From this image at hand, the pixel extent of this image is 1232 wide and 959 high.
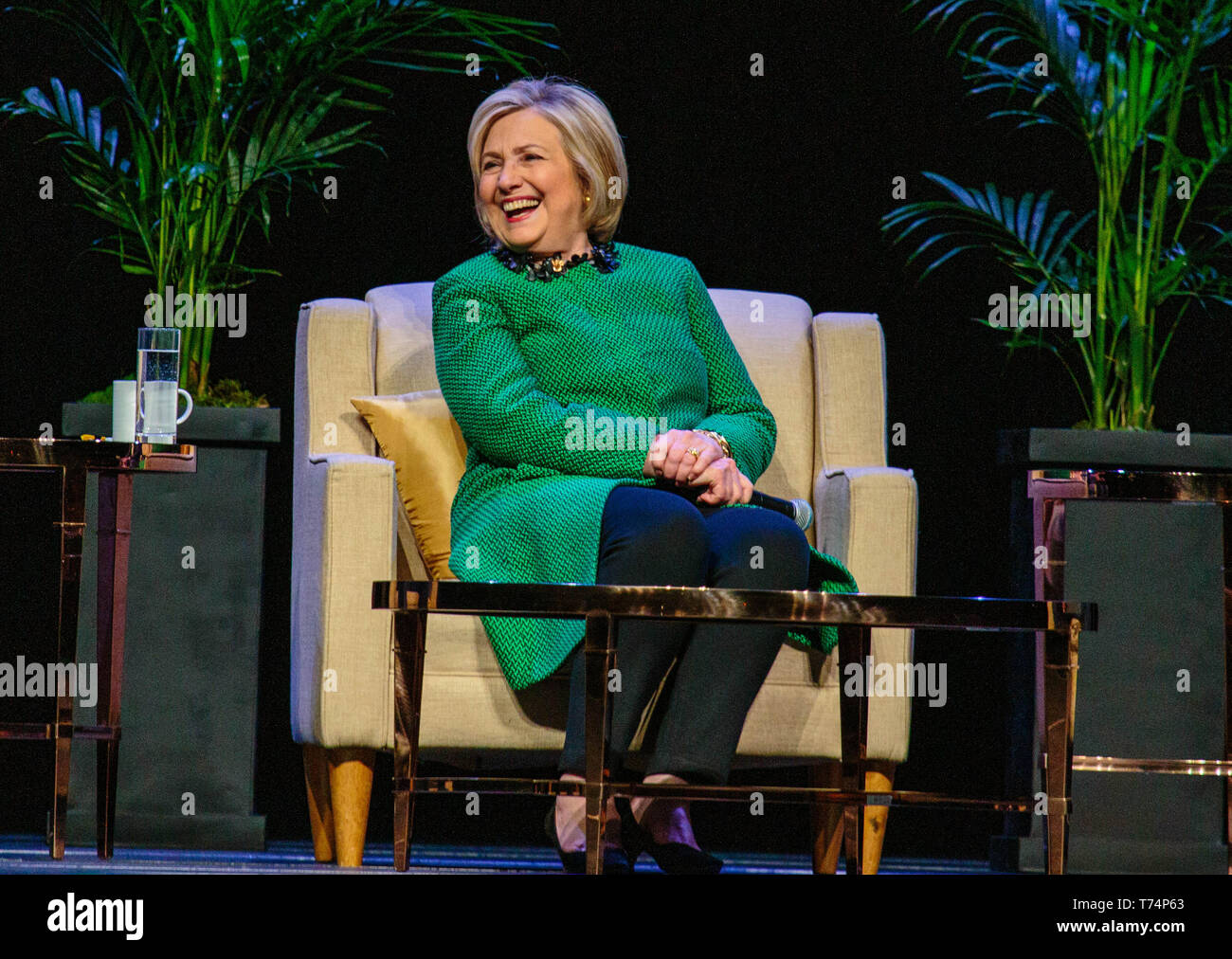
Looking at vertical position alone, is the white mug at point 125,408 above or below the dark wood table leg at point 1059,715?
above

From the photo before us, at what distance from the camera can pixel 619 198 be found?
304cm

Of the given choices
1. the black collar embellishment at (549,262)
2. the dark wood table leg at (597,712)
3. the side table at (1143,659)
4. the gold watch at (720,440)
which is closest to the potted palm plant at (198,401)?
the black collar embellishment at (549,262)

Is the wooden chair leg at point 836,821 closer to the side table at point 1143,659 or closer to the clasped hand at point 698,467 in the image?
the side table at point 1143,659

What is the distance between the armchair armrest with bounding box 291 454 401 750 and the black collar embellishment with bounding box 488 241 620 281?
0.43 metres

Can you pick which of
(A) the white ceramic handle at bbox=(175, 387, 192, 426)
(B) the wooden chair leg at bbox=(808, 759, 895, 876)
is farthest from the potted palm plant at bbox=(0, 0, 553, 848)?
(B) the wooden chair leg at bbox=(808, 759, 895, 876)

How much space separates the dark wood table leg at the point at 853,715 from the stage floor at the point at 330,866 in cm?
14

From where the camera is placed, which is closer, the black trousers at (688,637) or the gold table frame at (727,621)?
the gold table frame at (727,621)

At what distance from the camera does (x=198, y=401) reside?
10.6 ft

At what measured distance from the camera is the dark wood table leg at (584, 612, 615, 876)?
7.09 feet

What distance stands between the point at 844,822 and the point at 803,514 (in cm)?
51

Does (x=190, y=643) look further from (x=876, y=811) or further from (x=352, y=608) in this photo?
(x=876, y=811)

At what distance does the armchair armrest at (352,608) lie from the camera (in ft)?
8.98
